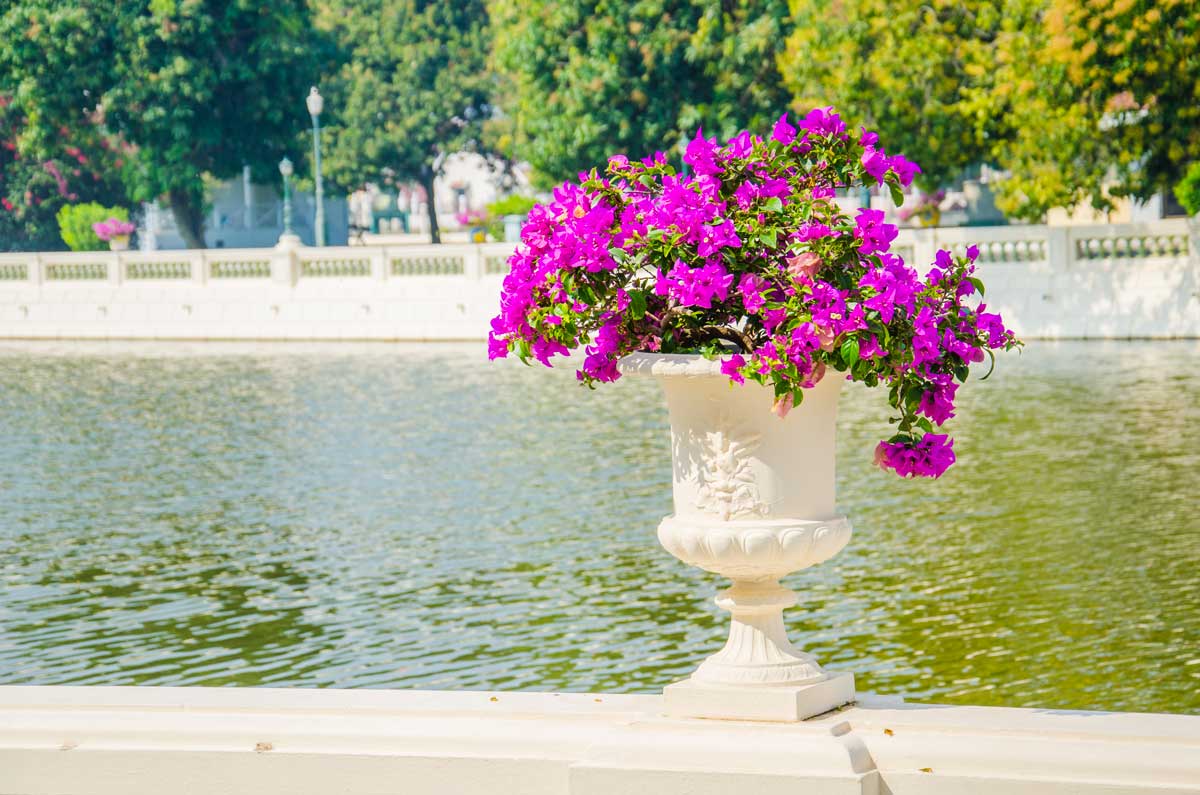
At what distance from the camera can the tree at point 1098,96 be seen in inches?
1291

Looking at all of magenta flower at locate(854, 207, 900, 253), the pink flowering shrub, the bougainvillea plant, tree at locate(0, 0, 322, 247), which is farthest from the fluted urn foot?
the pink flowering shrub

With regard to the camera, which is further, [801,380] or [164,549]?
[164,549]

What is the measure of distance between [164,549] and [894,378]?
10298 millimetres

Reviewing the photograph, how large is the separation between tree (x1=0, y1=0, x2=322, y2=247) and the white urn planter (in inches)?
1960

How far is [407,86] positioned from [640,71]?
86.2ft

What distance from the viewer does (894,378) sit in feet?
20.5

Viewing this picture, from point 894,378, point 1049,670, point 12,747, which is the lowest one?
point 1049,670

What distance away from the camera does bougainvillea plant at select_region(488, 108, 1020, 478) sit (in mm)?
6016

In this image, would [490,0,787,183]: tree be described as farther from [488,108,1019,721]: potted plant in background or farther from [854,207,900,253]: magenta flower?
[854,207,900,253]: magenta flower

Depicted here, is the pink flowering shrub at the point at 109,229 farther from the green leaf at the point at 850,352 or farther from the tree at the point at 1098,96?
the green leaf at the point at 850,352

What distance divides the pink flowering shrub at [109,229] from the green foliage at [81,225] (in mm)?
245

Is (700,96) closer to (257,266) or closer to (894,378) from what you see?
(257,266)

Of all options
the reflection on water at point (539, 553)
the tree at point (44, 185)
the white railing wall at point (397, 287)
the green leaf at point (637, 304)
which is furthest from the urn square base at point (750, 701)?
the tree at point (44, 185)

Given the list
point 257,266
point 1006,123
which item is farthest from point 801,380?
point 257,266
